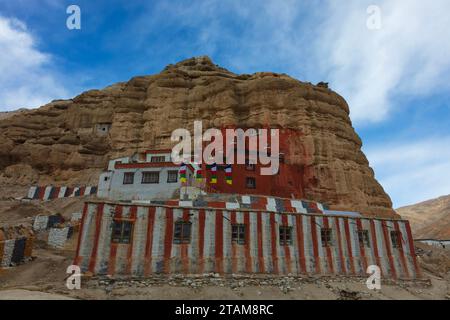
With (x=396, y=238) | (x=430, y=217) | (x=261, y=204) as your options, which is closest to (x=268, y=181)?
(x=261, y=204)

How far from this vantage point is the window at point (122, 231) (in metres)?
24.2

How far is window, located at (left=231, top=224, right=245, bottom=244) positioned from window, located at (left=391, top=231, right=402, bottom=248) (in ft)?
48.9

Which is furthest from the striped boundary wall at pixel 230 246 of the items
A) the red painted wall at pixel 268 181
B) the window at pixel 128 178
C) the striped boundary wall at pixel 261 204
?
the window at pixel 128 178

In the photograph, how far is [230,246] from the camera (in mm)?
26062

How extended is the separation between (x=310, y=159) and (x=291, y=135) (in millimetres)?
6111

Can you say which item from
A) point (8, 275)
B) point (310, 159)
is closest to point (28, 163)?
point (8, 275)

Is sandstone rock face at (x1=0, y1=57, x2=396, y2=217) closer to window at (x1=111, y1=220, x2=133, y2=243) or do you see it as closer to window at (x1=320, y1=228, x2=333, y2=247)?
window at (x1=320, y1=228, x2=333, y2=247)

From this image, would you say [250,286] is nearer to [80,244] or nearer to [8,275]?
[80,244]

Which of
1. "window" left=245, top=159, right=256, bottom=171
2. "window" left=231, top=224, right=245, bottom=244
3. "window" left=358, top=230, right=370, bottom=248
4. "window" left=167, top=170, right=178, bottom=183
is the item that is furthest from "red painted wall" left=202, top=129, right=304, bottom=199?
"window" left=358, top=230, right=370, bottom=248

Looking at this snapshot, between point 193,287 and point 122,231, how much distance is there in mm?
6646

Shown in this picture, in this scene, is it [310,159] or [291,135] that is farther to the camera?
[291,135]

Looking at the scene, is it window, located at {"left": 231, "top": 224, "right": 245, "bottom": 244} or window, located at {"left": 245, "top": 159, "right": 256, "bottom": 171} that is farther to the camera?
window, located at {"left": 245, "top": 159, "right": 256, "bottom": 171}

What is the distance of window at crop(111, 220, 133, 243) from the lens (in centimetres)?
2422

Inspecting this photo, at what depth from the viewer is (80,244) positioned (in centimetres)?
2312
